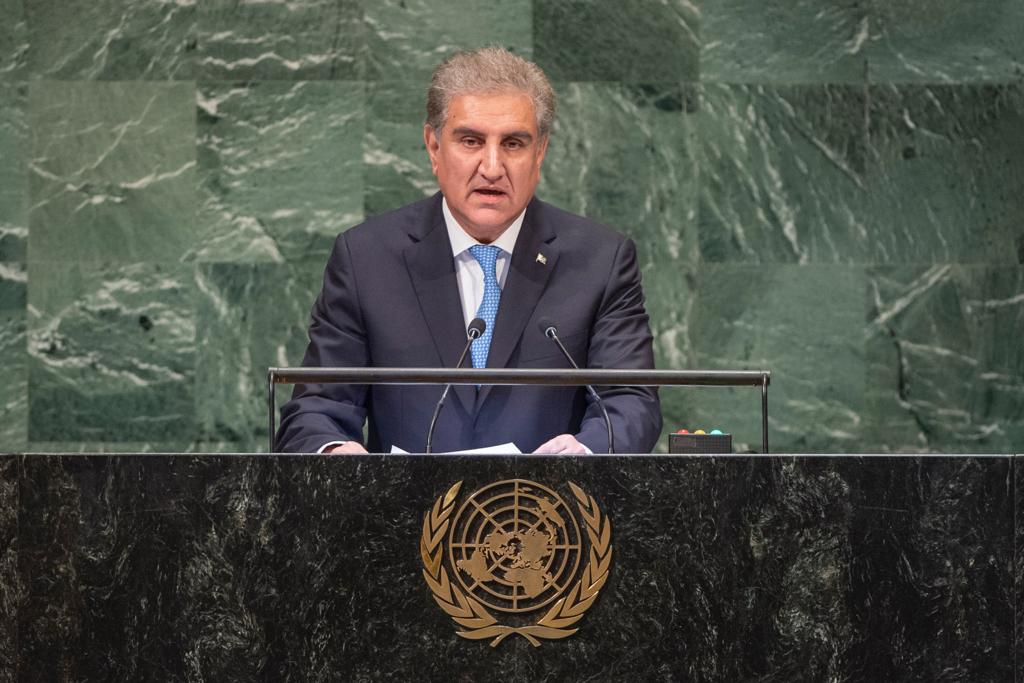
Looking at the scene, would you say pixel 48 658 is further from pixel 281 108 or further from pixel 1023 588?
pixel 281 108

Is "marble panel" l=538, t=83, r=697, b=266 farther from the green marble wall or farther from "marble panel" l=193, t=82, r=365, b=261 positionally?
"marble panel" l=193, t=82, r=365, b=261

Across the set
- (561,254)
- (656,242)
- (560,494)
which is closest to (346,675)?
(560,494)

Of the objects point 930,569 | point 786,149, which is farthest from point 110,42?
point 930,569

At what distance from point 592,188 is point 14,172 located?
7.47 ft

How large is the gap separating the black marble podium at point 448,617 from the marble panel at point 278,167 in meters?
3.16

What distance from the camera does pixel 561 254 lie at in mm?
3635

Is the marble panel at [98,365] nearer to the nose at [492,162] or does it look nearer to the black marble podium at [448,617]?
the nose at [492,162]

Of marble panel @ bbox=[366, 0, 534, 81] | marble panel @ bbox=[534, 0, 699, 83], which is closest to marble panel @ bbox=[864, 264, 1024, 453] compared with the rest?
marble panel @ bbox=[534, 0, 699, 83]

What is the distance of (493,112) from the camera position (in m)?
3.50

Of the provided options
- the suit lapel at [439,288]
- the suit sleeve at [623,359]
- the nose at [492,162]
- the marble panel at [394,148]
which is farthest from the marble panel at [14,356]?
the suit sleeve at [623,359]

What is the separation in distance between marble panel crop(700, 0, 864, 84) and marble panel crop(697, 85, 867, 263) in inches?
2.2

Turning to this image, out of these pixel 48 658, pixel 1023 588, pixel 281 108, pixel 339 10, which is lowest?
pixel 48 658

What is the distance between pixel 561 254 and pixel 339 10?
89.0 inches

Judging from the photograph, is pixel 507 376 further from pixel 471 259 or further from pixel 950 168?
pixel 950 168
